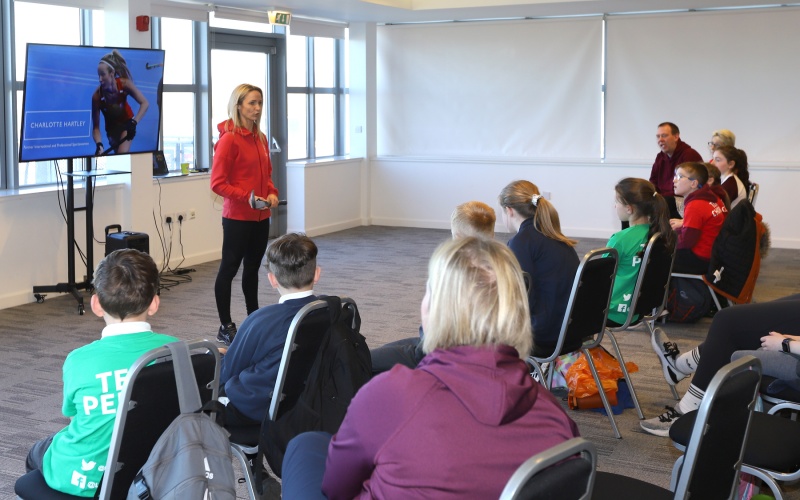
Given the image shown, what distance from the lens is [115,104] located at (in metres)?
6.79

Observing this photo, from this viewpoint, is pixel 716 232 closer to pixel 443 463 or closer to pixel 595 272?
pixel 595 272

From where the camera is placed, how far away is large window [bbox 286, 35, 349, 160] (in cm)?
1049

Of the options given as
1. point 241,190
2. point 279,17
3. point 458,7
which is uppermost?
point 458,7

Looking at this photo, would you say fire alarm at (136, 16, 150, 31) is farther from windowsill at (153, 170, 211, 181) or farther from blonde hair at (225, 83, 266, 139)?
blonde hair at (225, 83, 266, 139)

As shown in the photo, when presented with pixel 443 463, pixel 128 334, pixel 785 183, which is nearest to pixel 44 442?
pixel 128 334

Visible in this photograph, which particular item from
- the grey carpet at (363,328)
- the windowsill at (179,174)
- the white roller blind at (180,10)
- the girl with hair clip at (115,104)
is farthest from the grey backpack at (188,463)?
the white roller blind at (180,10)

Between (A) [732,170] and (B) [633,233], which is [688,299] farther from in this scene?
(B) [633,233]

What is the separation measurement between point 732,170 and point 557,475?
18.9 feet

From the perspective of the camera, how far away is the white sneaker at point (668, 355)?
4.35m

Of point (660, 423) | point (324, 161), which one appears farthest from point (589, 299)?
point (324, 161)

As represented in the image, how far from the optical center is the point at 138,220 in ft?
25.3

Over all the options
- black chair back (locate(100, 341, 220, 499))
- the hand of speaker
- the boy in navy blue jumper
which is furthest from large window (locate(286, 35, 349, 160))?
black chair back (locate(100, 341, 220, 499))

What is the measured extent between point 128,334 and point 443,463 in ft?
3.84

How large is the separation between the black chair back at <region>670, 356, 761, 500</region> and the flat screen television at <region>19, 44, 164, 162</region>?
5.16m
